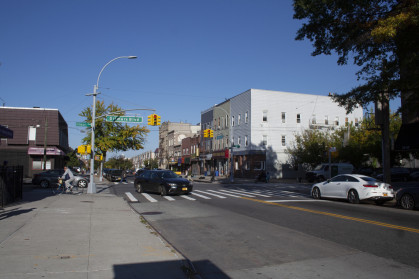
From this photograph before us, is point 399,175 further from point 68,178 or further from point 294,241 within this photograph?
point 294,241

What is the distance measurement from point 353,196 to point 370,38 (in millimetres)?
7645

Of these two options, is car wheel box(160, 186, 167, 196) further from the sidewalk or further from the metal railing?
the sidewalk

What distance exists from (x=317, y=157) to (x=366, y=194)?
28901mm

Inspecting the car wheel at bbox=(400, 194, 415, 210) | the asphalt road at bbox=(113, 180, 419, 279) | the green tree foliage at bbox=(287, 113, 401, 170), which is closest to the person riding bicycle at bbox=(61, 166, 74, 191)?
the asphalt road at bbox=(113, 180, 419, 279)

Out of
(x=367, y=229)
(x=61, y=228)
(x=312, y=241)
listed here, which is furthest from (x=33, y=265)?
(x=367, y=229)

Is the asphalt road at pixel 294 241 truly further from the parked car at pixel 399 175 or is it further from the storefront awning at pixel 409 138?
the parked car at pixel 399 175

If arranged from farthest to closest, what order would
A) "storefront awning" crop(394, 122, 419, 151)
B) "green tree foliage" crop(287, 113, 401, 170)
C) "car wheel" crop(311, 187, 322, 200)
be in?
"green tree foliage" crop(287, 113, 401, 170) < "storefront awning" crop(394, 122, 419, 151) < "car wheel" crop(311, 187, 322, 200)

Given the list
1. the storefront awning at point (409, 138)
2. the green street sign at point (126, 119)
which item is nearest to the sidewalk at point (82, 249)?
the green street sign at point (126, 119)

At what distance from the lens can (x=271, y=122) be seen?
5047 cm

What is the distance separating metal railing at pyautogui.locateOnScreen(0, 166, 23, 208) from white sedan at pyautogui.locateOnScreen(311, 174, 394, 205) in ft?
50.4

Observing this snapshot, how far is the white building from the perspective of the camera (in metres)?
49.6

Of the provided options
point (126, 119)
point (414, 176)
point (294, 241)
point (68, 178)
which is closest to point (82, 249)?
point (294, 241)

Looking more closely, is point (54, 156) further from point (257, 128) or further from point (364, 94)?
point (364, 94)

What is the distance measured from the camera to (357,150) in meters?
43.9
